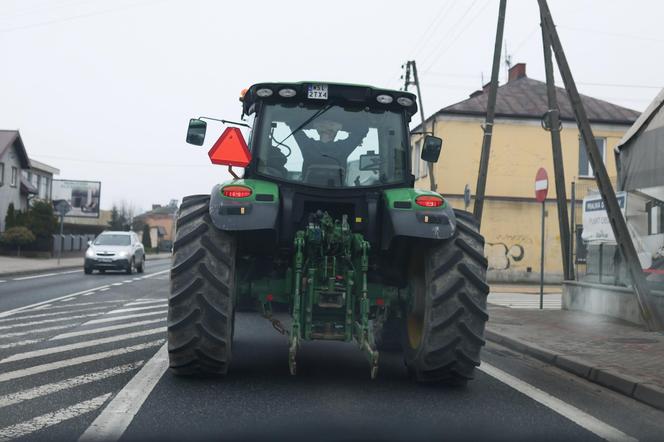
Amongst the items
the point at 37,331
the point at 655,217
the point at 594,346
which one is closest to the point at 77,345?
the point at 37,331

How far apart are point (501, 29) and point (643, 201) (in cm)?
602

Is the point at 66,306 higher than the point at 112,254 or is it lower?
lower

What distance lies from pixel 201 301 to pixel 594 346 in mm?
5563

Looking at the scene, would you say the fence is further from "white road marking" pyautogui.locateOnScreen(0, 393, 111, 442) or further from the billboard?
"white road marking" pyautogui.locateOnScreen(0, 393, 111, 442)

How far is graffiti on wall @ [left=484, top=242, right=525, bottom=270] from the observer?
28.2m

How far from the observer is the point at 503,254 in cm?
2842

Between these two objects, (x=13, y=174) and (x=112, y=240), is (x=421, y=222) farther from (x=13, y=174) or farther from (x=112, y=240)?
(x=13, y=174)

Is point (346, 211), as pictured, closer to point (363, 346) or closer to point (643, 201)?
point (363, 346)

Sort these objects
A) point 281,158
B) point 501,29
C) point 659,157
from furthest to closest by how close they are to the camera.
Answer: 1. point 501,29
2. point 659,157
3. point 281,158

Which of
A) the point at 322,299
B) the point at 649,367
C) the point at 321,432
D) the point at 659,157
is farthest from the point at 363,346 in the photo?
the point at 659,157

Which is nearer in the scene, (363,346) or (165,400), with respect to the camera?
(165,400)

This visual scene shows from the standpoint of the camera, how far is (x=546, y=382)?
6.94m

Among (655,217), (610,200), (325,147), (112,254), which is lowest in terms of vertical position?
(112,254)

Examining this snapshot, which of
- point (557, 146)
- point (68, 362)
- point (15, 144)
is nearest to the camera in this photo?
point (68, 362)
